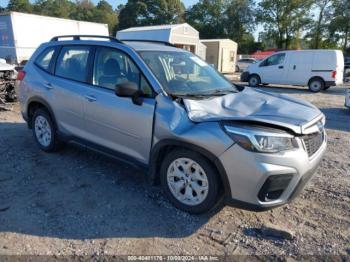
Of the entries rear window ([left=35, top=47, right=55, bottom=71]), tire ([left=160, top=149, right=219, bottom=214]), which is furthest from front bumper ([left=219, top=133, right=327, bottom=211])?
rear window ([left=35, top=47, right=55, bottom=71])

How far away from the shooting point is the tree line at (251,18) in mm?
51406

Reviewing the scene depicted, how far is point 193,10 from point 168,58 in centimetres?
6793

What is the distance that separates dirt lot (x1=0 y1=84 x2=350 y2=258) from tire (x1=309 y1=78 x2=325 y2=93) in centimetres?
1187

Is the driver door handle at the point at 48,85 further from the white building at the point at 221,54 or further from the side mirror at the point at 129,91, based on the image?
the white building at the point at 221,54

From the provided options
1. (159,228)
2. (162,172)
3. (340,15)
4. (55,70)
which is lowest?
(159,228)

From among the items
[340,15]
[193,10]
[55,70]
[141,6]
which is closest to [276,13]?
[340,15]

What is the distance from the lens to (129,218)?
3.45m

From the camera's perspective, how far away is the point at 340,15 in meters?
49.1

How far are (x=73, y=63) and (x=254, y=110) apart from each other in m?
2.66

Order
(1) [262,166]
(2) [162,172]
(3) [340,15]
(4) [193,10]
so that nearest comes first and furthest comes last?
(1) [262,166] → (2) [162,172] → (3) [340,15] → (4) [193,10]

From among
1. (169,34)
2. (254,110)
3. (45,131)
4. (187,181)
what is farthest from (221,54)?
(187,181)

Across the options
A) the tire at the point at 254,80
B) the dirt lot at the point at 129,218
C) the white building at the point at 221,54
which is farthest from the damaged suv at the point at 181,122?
the white building at the point at 221,54

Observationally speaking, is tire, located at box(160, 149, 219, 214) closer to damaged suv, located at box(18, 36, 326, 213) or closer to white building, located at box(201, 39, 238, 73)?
damaged suv, located at box(18, 36, 326, 213)

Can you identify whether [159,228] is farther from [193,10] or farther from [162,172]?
[193,10]
